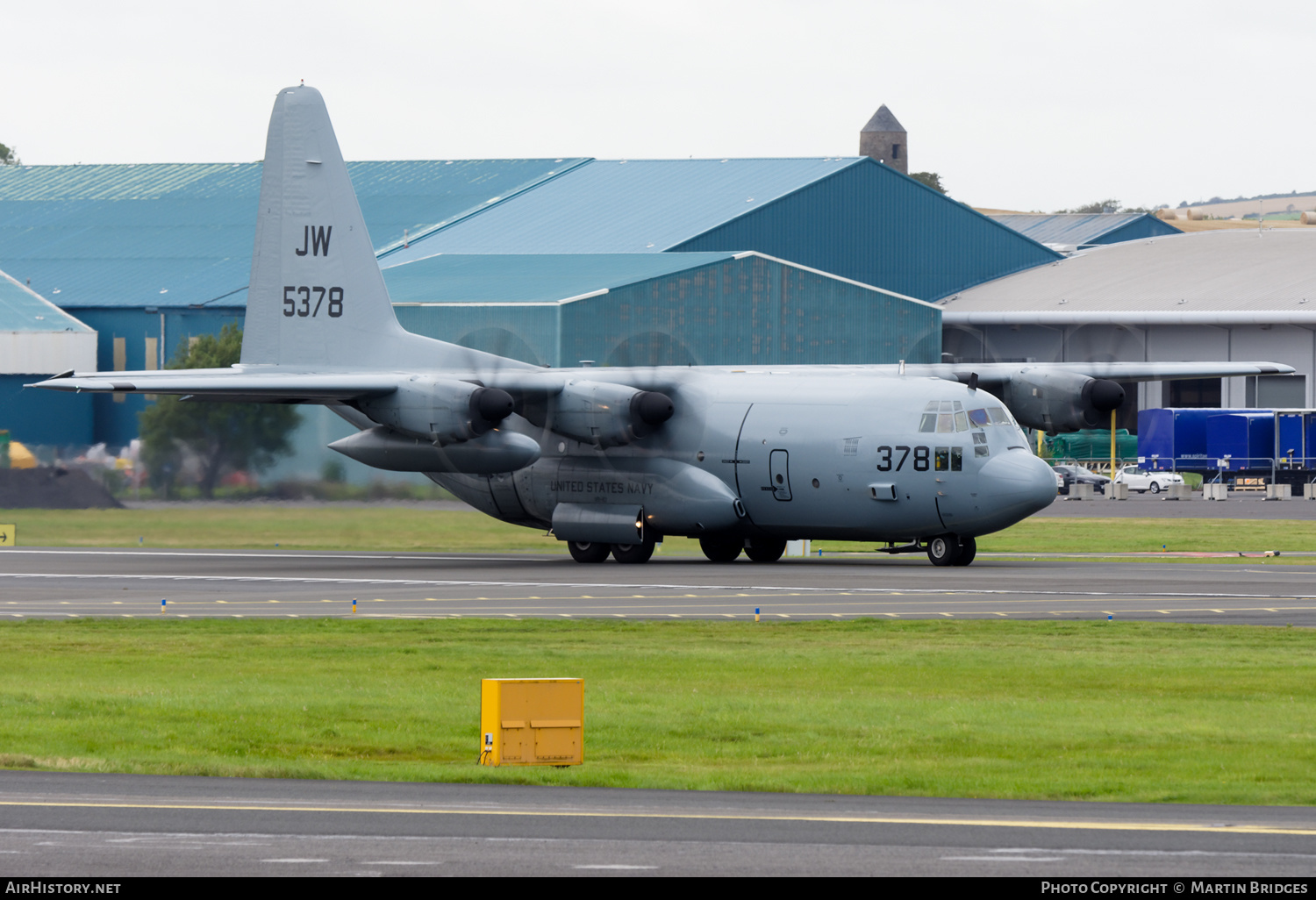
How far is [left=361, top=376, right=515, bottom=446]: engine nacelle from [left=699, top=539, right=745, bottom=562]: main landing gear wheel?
6.40 meters

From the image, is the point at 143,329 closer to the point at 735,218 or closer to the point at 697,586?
the point at 735,218

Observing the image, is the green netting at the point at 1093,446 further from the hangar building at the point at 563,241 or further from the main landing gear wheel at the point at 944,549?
the main landing gear wheel at the point at 944,549

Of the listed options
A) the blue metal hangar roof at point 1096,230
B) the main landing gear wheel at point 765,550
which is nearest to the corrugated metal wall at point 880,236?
the blue metal hangar roof at point 1096,230

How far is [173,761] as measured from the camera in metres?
14.9

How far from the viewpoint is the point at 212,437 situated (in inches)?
1564

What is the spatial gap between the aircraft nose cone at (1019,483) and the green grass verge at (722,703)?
941 cm

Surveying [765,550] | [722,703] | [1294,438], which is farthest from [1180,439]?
[722,703]

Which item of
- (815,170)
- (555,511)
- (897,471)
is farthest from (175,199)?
(897,471)

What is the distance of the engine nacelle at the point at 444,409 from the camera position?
3662 cm

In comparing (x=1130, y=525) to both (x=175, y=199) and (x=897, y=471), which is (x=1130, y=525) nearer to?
(x=897, y=471)

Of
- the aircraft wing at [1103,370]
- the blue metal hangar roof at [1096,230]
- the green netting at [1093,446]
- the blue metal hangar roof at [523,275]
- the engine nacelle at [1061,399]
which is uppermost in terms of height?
the blue metal hangar roof at [1096,230]

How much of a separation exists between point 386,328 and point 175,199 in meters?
51.0

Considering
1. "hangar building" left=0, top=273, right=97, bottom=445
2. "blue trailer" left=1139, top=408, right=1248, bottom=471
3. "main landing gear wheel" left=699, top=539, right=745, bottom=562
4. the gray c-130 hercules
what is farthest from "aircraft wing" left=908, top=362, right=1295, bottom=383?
"blue trailer" left=1139, top=408, right=1248, bottom=471

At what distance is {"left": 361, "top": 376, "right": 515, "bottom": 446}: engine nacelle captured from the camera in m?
36.6
